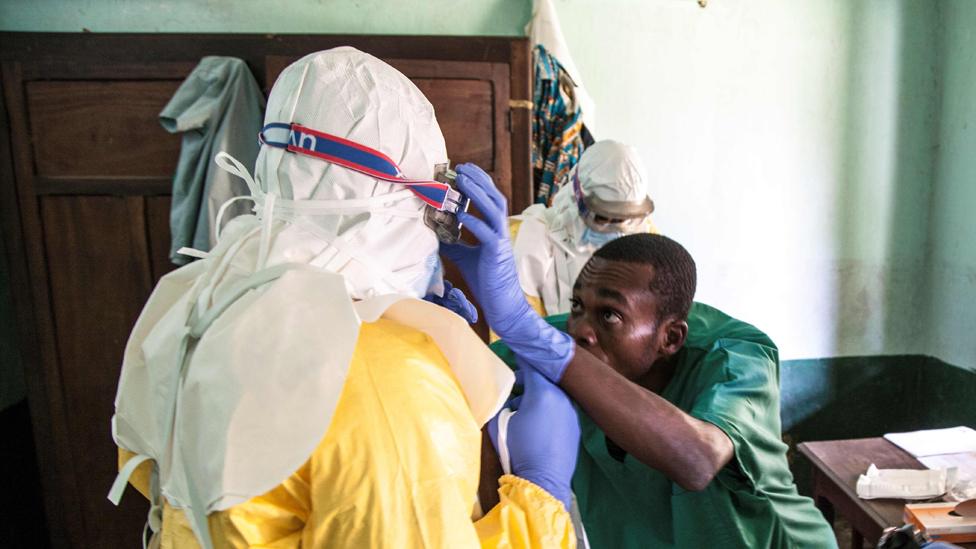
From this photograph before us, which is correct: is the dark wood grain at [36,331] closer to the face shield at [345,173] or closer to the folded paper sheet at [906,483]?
the face shield at [345,173]

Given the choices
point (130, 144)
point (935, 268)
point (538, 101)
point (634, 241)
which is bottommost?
point (935, 268)

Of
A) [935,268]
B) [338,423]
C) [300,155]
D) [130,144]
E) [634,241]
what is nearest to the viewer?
[338,423]

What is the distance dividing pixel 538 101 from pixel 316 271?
211 centimetres

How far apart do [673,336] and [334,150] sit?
0.88 meters

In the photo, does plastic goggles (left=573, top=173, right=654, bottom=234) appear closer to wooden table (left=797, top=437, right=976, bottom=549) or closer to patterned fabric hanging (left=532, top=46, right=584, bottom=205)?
patterned fabric hanging (left=532, top=46, right=584, bottom=205)

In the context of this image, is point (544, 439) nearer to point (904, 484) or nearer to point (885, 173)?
point (904, 484)

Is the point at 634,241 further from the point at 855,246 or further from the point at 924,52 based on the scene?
the point at 924,52

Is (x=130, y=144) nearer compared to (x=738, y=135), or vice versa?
(x=130, y=144)

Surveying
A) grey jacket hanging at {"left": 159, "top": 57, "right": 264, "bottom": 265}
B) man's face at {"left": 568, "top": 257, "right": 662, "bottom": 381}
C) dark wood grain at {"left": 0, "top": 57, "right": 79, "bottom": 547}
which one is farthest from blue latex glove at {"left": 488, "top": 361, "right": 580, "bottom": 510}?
dark wood grain at {"left": 0, "top": 57, "right": 79, "bottom": 547}

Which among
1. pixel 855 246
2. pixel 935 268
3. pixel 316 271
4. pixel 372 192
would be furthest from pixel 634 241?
pixel 935 268

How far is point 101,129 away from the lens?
1.99m

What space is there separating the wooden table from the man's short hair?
0.80 meters

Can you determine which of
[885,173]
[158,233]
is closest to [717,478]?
[158,233]

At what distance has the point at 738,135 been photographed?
3.01 meters
